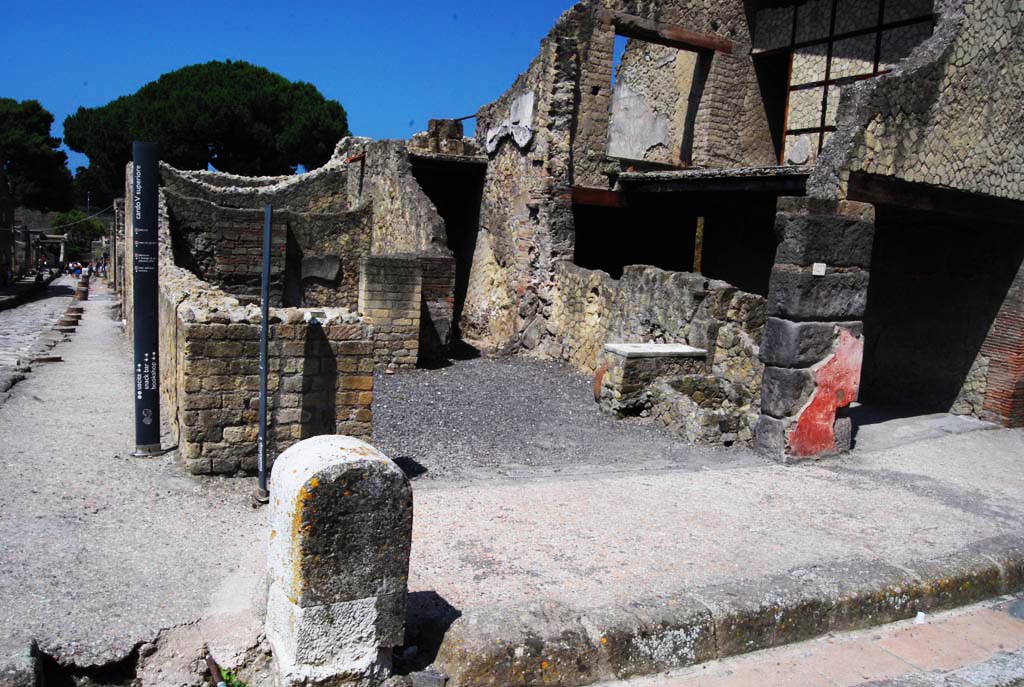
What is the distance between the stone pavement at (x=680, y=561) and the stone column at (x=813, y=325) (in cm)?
55

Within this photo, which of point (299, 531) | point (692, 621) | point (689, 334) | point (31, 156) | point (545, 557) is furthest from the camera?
point (31, 156)

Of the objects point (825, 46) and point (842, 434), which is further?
point (825, 46)

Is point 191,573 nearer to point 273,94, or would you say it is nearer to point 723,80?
point 723,80

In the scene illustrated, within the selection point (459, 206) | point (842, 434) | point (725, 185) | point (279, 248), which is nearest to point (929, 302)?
point (725, 185)

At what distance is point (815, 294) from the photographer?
6738mm

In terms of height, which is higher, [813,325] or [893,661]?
[813,325]

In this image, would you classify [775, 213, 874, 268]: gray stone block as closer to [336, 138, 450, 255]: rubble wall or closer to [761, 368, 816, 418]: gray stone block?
[761, 368, 816, 418]: gray stone block

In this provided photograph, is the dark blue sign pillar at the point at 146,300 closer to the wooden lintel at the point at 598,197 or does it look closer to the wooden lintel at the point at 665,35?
the wooden lintel at the point at 598,197

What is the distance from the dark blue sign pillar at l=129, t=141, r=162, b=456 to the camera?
5488mm

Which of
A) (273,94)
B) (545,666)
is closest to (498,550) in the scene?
(545,666)

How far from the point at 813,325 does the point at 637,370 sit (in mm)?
1920

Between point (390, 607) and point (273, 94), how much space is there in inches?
1331

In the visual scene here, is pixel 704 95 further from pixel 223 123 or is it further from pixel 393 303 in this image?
pixel 223 123

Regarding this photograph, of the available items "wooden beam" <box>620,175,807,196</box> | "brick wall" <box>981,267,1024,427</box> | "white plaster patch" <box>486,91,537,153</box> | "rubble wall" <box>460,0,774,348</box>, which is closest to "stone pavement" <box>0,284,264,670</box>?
"wooden beam" <box>620,175,807,196</box>
